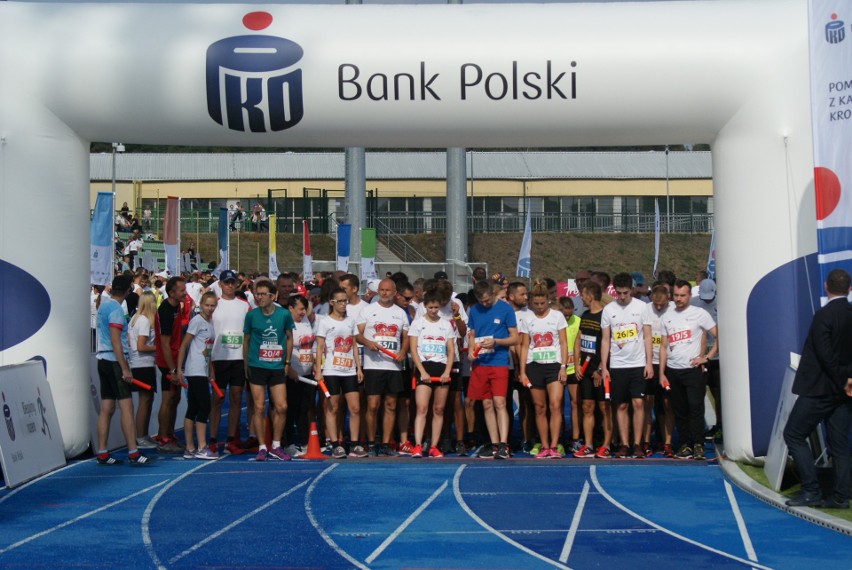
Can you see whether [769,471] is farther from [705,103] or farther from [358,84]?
[358,84]

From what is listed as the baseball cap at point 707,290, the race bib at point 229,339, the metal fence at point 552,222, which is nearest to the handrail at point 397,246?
the metal fence at point 552,222

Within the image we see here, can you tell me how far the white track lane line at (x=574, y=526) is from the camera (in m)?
7.51

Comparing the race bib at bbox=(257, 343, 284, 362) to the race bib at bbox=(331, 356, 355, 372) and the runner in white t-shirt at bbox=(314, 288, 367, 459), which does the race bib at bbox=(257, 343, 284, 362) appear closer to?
the runner in white t-shirt at bbox=(314, 288, 367, 459)

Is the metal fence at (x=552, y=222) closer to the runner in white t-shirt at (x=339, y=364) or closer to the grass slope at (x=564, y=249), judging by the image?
the grass slope at (x=564, y=249)

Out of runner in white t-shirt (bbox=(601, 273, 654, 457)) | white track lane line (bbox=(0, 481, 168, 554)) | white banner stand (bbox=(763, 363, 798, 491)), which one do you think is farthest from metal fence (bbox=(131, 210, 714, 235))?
white banner stand (bbox=(763, 363, 798, 491))

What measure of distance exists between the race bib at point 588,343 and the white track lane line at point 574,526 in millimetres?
1995

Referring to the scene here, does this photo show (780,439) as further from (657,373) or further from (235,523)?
(235,523)

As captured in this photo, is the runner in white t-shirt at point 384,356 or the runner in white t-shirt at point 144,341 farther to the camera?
the runner in white t-shirt at point 384,356

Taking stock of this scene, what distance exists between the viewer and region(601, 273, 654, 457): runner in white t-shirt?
38.0 feet

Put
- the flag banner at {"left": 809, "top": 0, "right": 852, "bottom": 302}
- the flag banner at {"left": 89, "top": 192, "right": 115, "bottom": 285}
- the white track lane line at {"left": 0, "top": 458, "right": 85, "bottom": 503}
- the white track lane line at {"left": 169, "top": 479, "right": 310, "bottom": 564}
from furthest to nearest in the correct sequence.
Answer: the flag banner at {"left": 89, "top": 192, "right": 115, "bottom": 285}
the white track lane line at {"left": 0, "top": 458, "right": 85, "bottom": 503}
the flag banner at {"left": 809, "top": 0, "right": 852, "bottom": 302}
the white track lane line at {"left": 169, "top": 479, "right": 310, "bottom": 564}

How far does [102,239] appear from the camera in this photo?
15.4 metres

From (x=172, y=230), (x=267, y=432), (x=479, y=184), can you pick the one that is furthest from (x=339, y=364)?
(x=479, y=184)

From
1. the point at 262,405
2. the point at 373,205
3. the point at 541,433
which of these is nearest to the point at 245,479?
the point at 262,405

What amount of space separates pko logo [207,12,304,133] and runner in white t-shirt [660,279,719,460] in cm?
419
